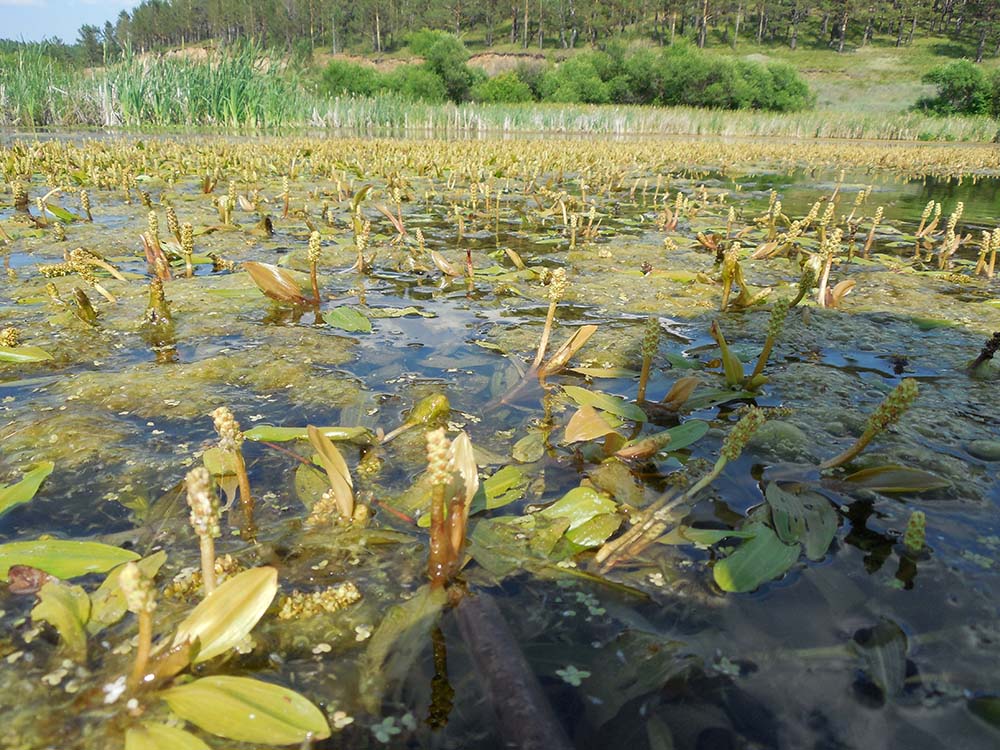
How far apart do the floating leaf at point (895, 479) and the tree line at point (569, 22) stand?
60677 millimetres

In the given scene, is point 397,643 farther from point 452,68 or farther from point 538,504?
point 452,68

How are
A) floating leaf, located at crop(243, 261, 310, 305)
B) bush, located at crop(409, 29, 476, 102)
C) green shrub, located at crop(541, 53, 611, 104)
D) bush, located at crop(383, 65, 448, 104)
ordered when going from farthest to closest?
green shrub, located at crop(541, 53, 611, 104)
bush, located at crop(409, 29, 476, 102)
bush, located at crop(383, 65, 448, 104)
floating leaf, located at crop(243, 261, 310, 305)

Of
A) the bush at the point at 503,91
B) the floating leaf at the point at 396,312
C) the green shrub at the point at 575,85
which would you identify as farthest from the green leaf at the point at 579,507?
the bush at the point at 503,91

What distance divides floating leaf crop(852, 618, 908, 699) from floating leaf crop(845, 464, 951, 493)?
42 centimetres

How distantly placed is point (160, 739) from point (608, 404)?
4.43 feet

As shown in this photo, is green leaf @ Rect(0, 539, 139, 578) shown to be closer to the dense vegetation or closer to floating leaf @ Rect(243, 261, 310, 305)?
floating leaf @ Rect(243, 261, 310, 305)

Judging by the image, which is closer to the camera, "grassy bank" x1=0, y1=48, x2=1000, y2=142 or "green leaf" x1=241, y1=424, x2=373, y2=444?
"green leaf" x1=241, y1=424, x2=373, y2=444

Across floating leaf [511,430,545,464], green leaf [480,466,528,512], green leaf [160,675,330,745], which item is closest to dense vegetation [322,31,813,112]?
floating leaf [511,430,545,464]

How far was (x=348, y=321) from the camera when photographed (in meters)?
2.57

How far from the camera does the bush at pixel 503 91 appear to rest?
43.4 meters

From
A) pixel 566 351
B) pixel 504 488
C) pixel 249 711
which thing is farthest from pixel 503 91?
pixel 249 711

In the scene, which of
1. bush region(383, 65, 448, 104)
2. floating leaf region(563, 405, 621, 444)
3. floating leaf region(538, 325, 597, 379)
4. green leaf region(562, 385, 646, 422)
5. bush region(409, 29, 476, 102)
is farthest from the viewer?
bush region(409, 29, 476, 102)

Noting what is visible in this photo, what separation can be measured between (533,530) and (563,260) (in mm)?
2992

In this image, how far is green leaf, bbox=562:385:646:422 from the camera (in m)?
1.76
